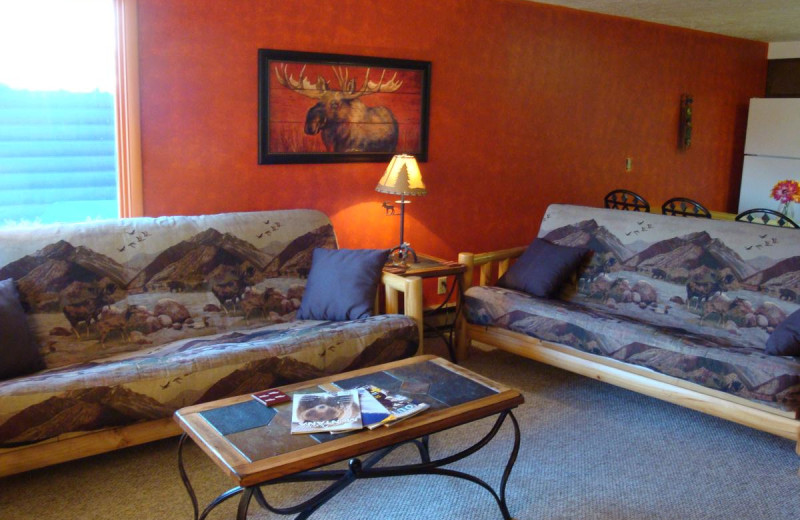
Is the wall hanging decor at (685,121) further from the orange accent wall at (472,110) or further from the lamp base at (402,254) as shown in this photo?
the lamp base at (402,254)

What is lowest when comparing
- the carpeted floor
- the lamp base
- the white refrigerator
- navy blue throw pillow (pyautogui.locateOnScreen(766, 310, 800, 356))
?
the carpeted floor

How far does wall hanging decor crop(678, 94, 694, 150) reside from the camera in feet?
20.8

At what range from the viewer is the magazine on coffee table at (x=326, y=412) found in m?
2.26

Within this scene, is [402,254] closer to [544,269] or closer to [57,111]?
[544,269]

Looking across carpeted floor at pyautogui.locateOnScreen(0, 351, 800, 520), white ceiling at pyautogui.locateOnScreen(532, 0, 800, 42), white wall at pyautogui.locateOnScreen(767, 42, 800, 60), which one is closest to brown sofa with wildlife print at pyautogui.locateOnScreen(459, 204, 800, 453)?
carpeted floor at pyautogui.locateOnScreen(0, 351, 800, 520)

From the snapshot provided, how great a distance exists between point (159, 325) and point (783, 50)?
631 cm

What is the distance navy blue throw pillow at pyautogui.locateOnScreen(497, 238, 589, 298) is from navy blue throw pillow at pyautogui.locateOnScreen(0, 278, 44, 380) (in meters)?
2.42

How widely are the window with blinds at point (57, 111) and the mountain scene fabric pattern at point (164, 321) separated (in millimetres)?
364

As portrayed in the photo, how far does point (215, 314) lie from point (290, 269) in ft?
1.50

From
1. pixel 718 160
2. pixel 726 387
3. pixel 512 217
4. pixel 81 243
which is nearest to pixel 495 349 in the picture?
pixel 512 217

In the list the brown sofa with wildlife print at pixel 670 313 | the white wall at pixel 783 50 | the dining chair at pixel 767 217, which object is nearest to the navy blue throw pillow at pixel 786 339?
the brown sofa with wildlife print at pixel 670 313

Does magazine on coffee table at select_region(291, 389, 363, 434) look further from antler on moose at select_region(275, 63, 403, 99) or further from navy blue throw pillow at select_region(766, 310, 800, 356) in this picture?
antler on moose at select_region(275, 63, 403, 99)

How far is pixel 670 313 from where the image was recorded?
3809 mm

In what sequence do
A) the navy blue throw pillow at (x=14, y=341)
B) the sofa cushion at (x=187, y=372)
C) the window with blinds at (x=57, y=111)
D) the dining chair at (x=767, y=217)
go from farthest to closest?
the dining chair at (x=767, y=217) < the window with blinds at (x=57, y=111) < the navy blue throw pillow at (x=14, y=341) < the sofa cushion at (x=187, y=372)
